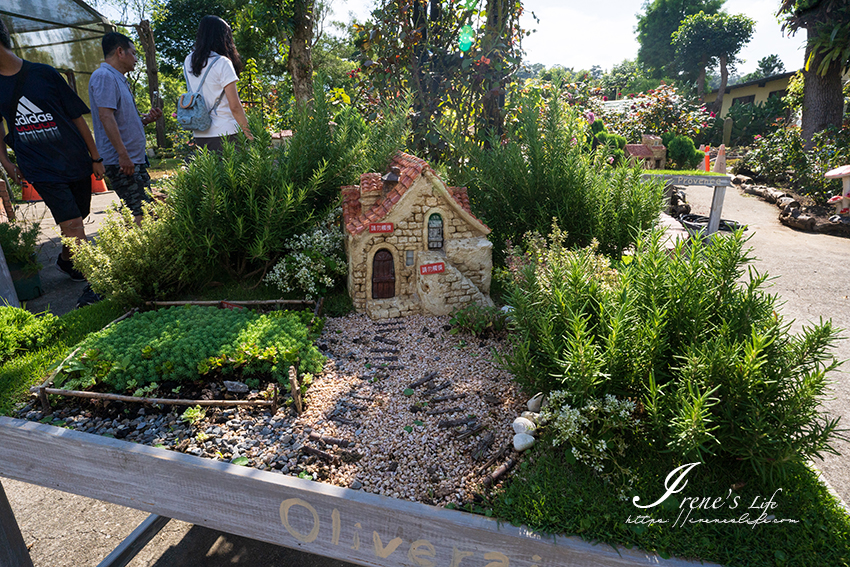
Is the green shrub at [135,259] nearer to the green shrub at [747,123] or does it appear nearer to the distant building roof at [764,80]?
the green shrub at [747,123]

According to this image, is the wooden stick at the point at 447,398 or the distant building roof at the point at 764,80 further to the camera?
the distant building roof at the point at 764,80

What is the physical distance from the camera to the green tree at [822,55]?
33.3 feet

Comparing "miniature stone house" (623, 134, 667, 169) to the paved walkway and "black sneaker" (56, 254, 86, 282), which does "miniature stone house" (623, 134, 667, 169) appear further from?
"black sneaker" (56, 254, 86, 282)

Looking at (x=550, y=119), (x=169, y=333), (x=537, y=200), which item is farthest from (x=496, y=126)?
(x=169, y=333)

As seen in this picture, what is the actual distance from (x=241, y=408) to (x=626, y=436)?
2074 millimetres

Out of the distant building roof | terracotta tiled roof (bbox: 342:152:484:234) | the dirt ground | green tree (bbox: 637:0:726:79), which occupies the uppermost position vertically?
green tree (bbox: 637:0:726:79)

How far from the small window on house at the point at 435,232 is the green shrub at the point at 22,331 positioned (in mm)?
2781

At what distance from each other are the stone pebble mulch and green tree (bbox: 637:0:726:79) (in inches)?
1636

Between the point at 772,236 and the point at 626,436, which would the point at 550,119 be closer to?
the point at 626,436

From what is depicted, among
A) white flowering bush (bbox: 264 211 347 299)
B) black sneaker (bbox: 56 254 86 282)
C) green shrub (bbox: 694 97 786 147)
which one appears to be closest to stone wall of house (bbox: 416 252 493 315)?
white flowering bush (bbox: 264 211 347 299)

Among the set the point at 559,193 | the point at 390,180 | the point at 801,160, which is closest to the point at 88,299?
the point at 390,180

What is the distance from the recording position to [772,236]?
842 cm

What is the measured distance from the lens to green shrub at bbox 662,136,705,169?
40.8ft

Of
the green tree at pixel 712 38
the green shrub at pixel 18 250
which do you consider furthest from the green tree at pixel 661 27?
the green shrub at pixel 18 250
